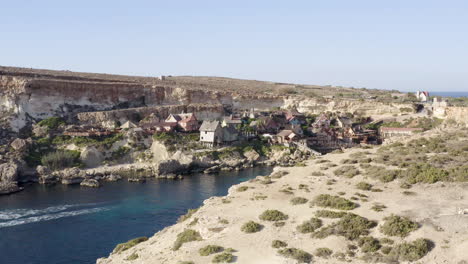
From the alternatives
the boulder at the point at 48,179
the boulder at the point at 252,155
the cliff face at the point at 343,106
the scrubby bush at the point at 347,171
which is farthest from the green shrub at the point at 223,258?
the cliff face at the point at 343,106

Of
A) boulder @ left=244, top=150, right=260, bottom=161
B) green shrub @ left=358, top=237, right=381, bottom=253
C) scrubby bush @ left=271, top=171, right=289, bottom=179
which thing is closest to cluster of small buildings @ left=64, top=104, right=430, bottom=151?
boulder @ left=244, top=150, right=260, bottom=161

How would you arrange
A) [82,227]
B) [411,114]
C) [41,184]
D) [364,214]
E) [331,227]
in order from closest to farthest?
[331,227]
[364,214]
[82,227]
[41,184]
[411,114]

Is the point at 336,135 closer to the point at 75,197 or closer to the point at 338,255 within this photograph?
the point at 75,197

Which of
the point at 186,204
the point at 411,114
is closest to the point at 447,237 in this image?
the point at 186,204

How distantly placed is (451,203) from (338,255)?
10812 mm

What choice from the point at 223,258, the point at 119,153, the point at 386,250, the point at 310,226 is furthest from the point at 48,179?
the point at 386,250

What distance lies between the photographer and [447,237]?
943 inches

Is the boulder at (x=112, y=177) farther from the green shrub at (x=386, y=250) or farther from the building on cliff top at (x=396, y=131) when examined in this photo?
the building on cliff top at (x=396, y=131)

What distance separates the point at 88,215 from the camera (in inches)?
1754

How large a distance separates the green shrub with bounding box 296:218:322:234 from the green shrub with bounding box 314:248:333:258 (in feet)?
8.78

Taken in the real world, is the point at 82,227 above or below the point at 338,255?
below

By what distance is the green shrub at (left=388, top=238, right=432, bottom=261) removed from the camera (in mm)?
22359

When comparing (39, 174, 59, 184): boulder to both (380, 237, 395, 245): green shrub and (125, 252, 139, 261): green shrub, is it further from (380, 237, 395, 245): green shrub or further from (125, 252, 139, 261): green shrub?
(380, 237, 395, 245): green shrub

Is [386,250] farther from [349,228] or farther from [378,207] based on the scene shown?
[378,207]
